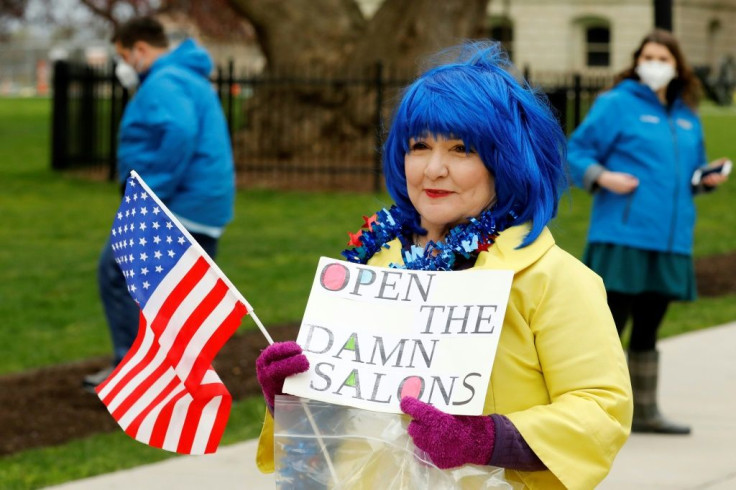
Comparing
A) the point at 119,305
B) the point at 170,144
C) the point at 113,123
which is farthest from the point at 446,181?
the point at 113,123

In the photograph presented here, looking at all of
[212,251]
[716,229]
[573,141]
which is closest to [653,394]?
[573,141]

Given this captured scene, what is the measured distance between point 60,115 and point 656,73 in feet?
49.8

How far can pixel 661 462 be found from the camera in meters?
5.96

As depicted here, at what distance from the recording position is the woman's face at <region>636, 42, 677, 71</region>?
249 inches

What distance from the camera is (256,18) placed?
64.1 feet

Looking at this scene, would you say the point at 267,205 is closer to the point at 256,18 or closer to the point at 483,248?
the point at 256,18

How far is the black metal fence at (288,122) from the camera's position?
18422 mm

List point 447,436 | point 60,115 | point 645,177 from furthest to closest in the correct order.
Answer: point 60,115
point 645,177
point 447,436

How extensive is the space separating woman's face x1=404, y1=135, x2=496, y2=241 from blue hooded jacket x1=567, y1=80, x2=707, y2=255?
11.5 feet

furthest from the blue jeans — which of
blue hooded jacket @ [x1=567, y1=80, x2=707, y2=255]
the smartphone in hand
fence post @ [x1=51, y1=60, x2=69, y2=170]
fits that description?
fence post @ [x1=51, y1=60, x2=69, y2=170]

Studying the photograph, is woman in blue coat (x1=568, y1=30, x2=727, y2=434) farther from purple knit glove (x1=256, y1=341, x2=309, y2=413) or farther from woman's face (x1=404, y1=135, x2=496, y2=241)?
purple knit glove (x1=256, y1=341, x2=309, y2=413)

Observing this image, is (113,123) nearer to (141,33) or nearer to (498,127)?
(141,33)

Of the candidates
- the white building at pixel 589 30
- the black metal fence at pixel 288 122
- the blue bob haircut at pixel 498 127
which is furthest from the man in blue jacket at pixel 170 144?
the white building at pixel 589 30

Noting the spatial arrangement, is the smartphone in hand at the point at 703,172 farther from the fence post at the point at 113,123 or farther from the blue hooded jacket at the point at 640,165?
the fence post at the point at 113,123
